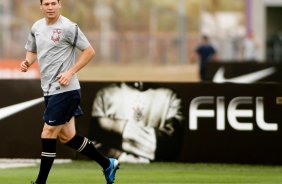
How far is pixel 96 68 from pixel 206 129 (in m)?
36.2

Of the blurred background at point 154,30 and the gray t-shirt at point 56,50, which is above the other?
the gray t-shirt at point 56,50

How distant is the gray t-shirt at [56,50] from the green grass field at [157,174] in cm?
185

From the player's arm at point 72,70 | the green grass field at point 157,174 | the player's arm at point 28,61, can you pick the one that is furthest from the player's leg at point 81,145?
the green grass field at point 157,174

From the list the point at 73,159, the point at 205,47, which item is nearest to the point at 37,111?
the point at 73,159

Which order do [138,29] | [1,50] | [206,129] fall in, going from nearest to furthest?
[206,129]
[1,50]
[138,29]

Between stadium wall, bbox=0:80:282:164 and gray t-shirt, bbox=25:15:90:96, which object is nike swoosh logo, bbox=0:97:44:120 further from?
gray t-shirt, bbox=25:15:90:96

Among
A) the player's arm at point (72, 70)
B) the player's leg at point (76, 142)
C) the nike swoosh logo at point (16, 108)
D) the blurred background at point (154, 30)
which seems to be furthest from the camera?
the blurred background at point (154, 30)

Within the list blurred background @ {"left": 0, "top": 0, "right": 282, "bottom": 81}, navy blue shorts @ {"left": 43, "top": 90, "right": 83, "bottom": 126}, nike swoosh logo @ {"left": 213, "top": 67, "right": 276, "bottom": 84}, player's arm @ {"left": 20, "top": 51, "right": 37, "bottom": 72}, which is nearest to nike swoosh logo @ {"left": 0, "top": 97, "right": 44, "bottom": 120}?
player's arm @ {"left": 20, "top": 51, "right": 37, "bottom": 72}

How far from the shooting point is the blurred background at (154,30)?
51.1 metres

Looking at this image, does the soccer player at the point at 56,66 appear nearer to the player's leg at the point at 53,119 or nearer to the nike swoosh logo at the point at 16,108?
the player's leg at the point at 53,119

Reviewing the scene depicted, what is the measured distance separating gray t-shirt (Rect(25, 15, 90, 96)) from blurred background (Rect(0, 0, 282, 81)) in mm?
35388

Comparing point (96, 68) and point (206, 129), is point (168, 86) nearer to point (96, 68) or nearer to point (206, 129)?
point (206, 129)

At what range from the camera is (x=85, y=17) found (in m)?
57.5

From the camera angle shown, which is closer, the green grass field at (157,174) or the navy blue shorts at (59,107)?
the navy blue shorts at (59,107)
